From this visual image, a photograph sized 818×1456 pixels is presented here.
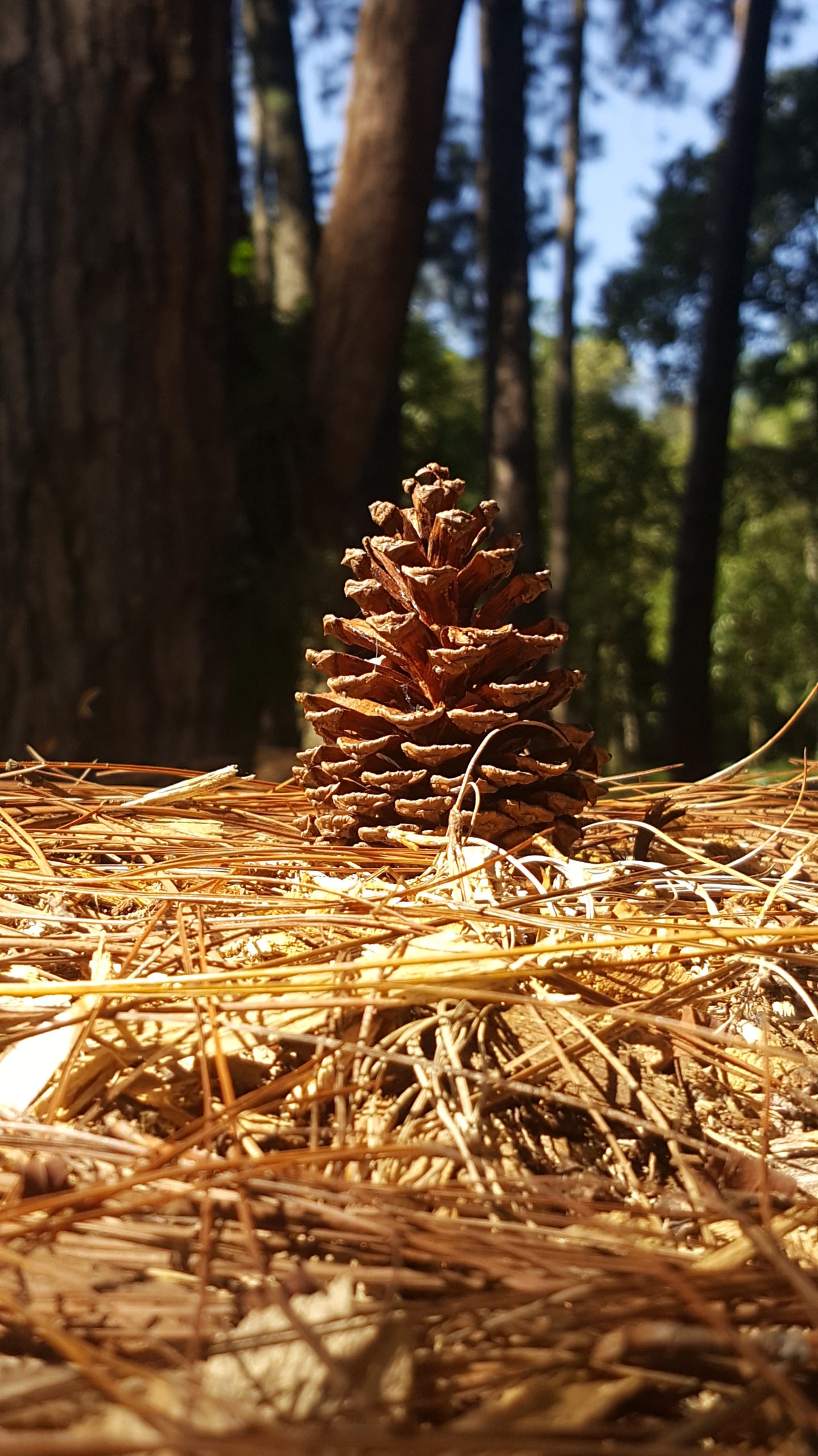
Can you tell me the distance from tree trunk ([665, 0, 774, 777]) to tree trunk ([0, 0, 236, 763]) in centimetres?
218

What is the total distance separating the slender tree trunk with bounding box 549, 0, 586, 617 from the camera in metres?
6.32

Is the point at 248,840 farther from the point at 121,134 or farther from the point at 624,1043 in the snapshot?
the point at 121,134

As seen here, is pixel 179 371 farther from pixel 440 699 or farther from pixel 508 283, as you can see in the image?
pixel 508 283

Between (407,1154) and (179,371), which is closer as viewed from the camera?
(407,1154)

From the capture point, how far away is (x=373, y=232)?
7.48 ft

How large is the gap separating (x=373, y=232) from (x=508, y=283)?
79.1 inches

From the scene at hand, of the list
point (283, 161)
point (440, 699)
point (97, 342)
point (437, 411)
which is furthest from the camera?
point (437, 411)

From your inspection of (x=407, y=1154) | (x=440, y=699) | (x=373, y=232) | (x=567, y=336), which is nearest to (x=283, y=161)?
(x=373, y=232)

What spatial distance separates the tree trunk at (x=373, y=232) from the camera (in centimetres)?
220

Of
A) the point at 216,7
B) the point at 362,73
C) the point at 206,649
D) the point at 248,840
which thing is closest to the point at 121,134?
the point at 216,7

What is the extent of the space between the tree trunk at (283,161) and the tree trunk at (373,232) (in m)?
0.23

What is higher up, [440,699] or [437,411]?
[437,411]

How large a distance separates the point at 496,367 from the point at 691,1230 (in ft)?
13.4

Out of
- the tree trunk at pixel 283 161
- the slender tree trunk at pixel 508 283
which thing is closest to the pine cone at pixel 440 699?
the tree trunk at pixel 283 161
